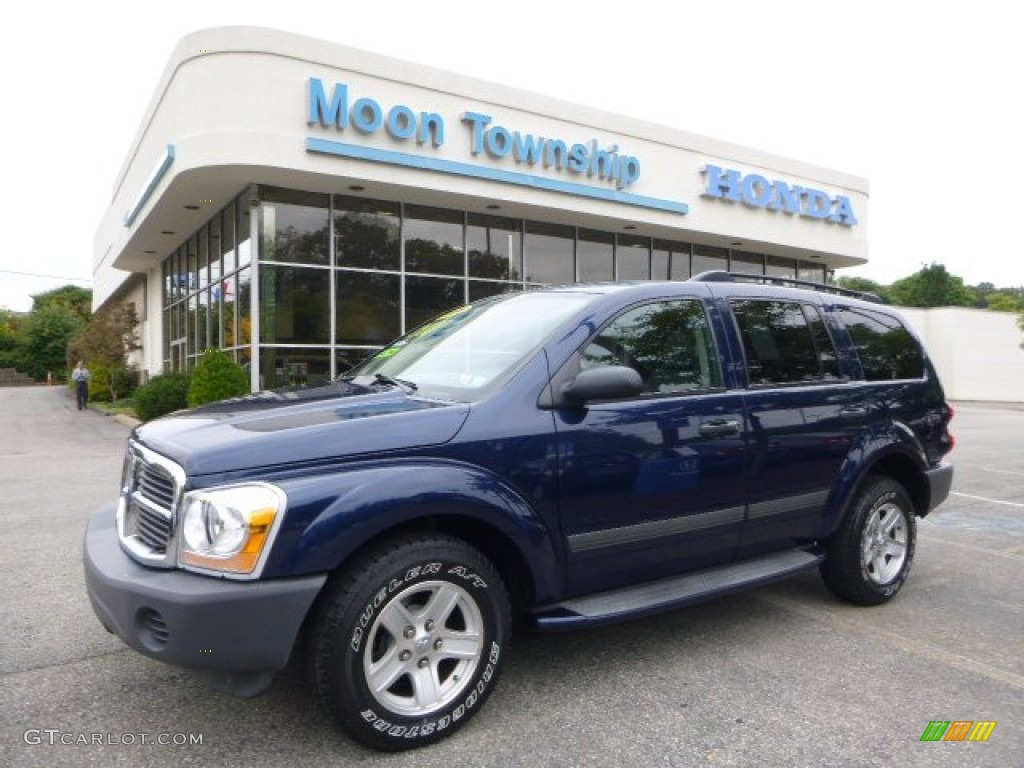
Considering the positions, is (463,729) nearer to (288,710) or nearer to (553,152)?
(288,710)

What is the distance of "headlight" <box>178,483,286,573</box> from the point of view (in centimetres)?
248

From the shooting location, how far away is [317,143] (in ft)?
44.0

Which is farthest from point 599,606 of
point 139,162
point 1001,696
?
point 139,162

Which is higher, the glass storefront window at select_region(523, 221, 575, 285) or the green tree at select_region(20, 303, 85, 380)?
the glass storefront window at select_region(523, 221, 575, 285)

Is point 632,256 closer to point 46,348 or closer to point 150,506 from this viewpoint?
point 150,506

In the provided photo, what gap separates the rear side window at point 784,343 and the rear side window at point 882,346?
0.31 m

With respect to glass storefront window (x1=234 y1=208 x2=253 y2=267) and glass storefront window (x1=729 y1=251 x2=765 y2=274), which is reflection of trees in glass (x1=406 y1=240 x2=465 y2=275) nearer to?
glass storefront window (x1=234 y1=208 x2=253 y2=267)

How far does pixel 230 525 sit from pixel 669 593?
1.96 meters

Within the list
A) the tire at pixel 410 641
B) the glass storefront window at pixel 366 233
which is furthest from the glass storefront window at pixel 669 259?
the tire at pixel 410 641

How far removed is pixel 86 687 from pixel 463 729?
67.7 inches

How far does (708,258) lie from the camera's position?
21891 millimetres

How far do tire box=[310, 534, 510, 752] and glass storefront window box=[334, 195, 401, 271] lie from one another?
13557 mm

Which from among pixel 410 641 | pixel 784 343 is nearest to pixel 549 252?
pixel 784 343

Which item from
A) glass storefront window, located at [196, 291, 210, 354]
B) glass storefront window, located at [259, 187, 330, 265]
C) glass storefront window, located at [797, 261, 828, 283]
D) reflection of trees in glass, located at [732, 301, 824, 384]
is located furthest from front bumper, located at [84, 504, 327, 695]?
glass storefront window, located at [797, 261, 828, 283]
